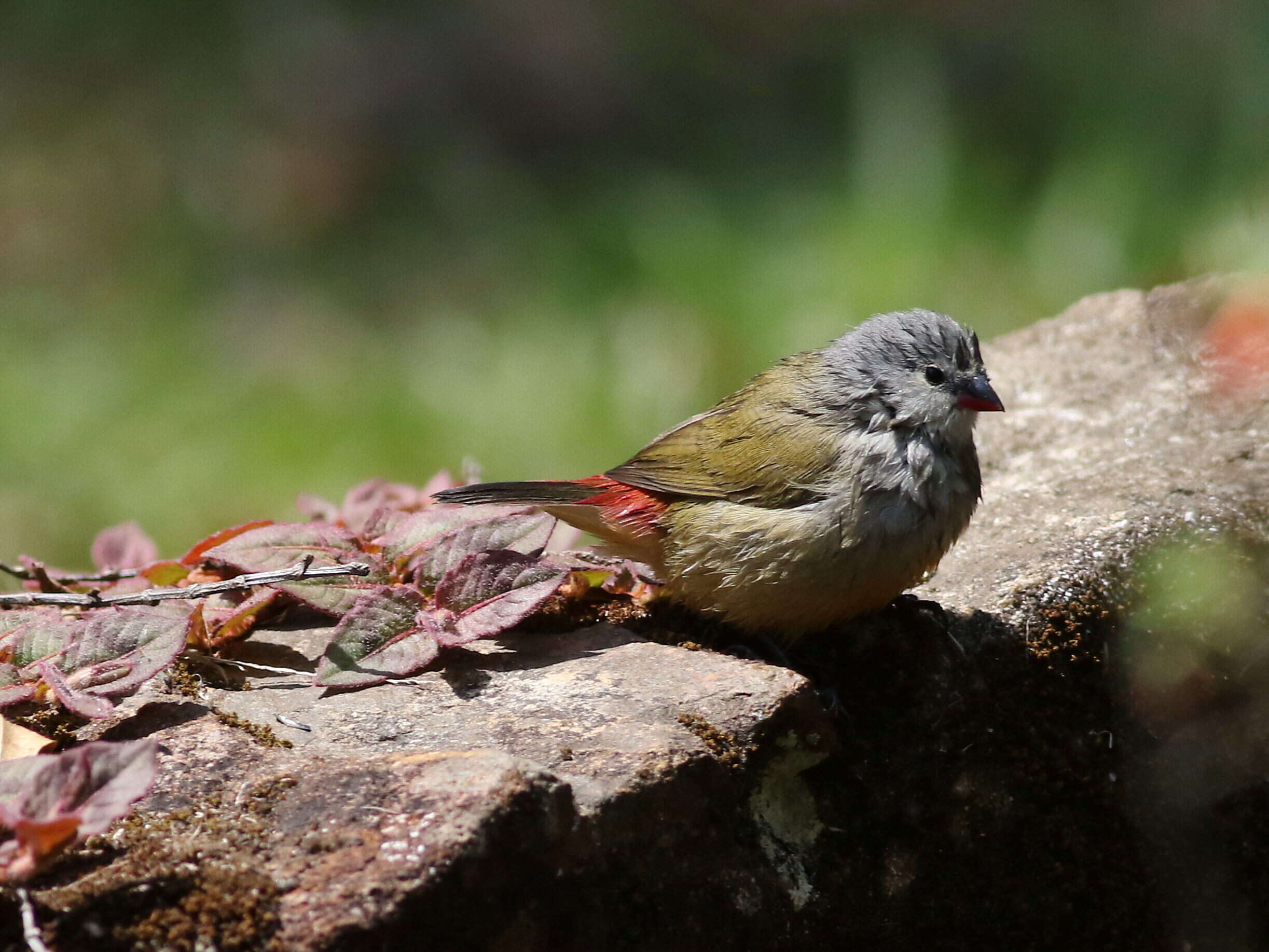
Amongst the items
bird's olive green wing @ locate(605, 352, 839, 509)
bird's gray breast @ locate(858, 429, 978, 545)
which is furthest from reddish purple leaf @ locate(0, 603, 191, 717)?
bird's gray breast @ locate(858, 429, 978, 545)

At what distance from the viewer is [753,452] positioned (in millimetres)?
3281

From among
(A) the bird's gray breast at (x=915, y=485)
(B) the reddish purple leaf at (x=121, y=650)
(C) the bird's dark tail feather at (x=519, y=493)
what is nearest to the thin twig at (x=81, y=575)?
(B) the reddish purple leaf at (x=121, y=650)

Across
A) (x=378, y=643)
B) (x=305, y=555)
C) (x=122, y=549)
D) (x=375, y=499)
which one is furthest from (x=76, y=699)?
(x=375, y=499)

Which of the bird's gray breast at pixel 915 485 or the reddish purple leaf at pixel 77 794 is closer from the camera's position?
the reddish purple leaf at pixel 77 794

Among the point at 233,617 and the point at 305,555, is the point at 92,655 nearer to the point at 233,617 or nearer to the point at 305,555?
the point at 233,617

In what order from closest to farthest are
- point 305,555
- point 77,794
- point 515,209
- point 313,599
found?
point 77,794
point 313,599
point 305,555
point 515,209

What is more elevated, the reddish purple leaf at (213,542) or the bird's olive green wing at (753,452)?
the bird's olive green wing at (753,452)

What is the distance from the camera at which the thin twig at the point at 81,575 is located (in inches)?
118

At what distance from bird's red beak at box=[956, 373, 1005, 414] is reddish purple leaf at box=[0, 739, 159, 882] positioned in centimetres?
220

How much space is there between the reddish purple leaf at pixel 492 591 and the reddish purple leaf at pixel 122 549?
1.13 m

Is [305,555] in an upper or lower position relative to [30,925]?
upper

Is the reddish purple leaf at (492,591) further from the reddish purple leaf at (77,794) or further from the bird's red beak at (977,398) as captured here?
the bird's red beak at (977,398)

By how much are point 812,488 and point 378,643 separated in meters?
1.13

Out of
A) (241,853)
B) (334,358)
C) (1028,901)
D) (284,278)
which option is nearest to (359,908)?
(241,853)
